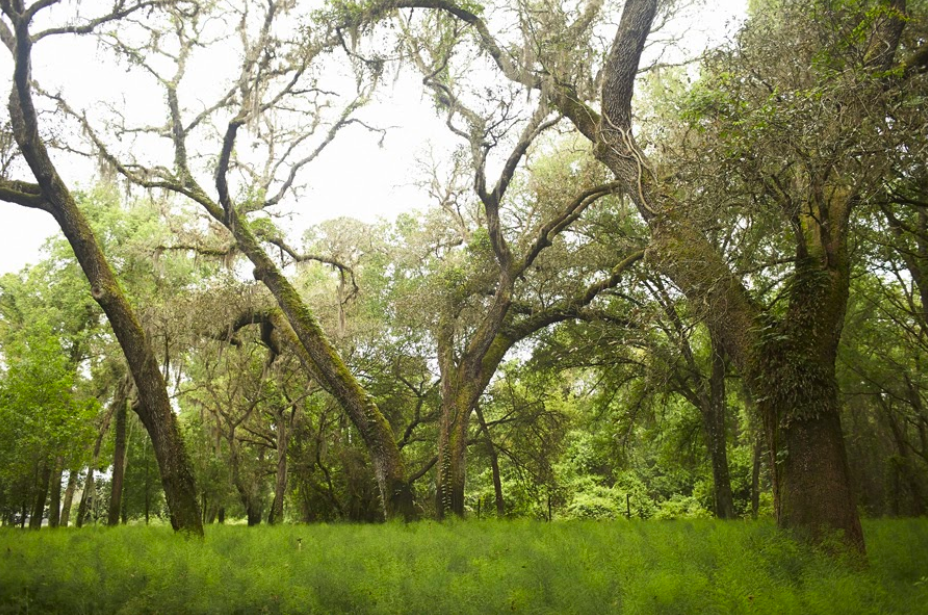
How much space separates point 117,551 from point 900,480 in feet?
59.5

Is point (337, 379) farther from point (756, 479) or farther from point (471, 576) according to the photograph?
point (756, 479)

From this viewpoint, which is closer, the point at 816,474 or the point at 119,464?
the point at 816,474

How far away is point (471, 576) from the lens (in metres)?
5.59

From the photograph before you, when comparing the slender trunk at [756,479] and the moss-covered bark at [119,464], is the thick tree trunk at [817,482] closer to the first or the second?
the slender trunk at [756,479]

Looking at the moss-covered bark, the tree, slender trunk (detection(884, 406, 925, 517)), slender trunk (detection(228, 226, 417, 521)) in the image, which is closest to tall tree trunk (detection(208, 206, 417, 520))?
slender trunk (detection(228, 226, 417, 521))

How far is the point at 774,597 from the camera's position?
4.81 meters

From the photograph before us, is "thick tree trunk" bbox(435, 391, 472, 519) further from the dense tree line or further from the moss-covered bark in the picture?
the moss-covered bark

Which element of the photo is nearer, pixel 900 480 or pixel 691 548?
pixel 691 548

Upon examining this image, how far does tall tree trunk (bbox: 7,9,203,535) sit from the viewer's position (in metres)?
8.76

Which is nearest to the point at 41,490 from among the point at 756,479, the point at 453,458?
the point at 453,458

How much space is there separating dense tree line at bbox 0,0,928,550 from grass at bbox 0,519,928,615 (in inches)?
43.1

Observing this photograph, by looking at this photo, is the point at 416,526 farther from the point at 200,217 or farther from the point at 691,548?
the point at 200,217

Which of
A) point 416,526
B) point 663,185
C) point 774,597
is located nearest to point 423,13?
point 663,185

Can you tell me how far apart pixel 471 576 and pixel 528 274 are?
9.55 meters
